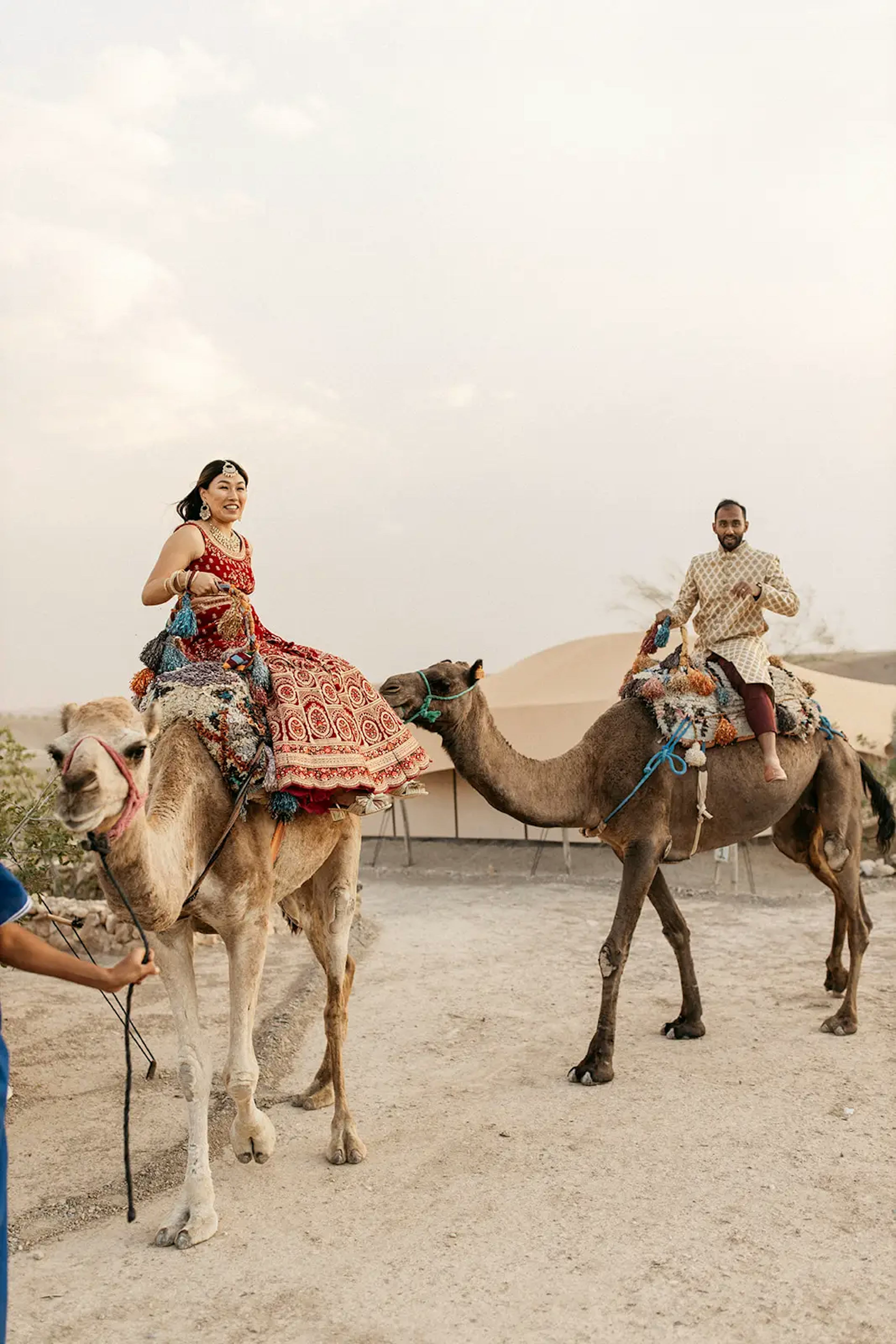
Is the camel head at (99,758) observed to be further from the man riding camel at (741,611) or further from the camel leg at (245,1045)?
the man riding camel at (741,611)

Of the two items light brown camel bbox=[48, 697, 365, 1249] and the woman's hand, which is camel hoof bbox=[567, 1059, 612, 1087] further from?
the woman's hand

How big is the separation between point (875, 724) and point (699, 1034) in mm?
10279

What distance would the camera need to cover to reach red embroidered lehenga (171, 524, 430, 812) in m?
4.34

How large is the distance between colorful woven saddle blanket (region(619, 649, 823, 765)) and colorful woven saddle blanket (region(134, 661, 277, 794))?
2888 millimetres

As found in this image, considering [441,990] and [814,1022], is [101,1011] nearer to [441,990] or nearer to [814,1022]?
[441,990]

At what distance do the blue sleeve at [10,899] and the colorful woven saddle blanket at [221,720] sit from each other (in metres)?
1.67

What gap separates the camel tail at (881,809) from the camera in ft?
24.8

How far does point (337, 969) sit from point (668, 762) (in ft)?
7.88

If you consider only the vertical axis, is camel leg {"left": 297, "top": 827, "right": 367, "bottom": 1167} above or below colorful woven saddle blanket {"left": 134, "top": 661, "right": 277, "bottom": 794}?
below

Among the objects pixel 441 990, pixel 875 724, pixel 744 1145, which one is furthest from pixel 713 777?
pixel 875 724

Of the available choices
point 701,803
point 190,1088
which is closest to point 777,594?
point 701,803

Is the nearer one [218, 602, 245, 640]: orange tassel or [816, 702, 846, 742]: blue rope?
[218, 602, 245, 640]: orange tassel

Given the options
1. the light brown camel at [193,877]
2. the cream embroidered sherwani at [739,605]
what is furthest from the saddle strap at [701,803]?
the light brown camel at [193,877]

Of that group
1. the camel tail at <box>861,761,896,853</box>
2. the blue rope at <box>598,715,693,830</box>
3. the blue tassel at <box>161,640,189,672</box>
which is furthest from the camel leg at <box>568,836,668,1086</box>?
the blue tassel at <box>161,640,189,672</box>
